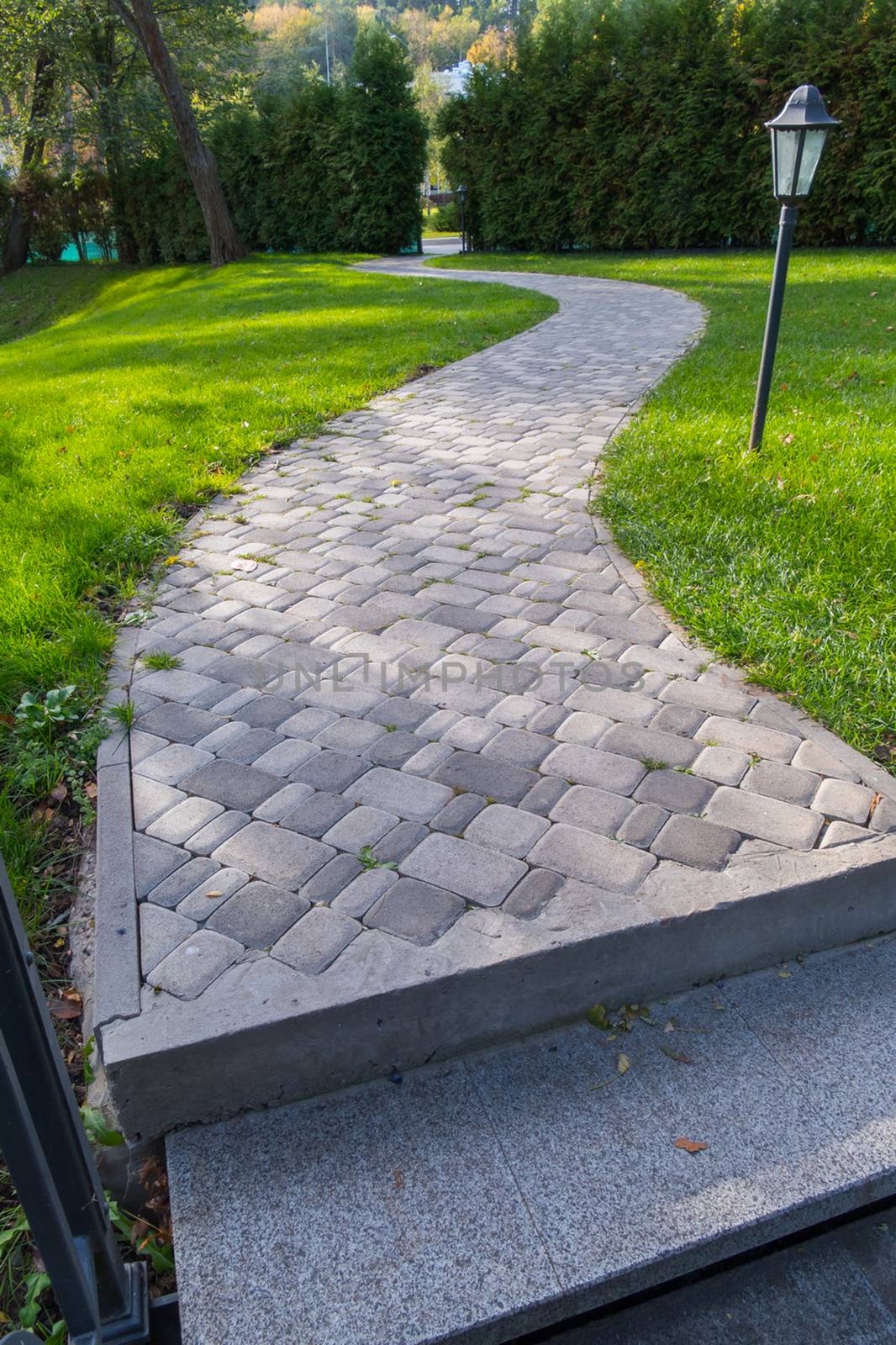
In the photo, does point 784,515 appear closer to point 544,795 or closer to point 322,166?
point 544,795

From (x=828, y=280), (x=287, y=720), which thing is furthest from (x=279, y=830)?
(x=828, y=280)

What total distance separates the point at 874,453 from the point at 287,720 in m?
4.10

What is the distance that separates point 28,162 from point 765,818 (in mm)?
35650

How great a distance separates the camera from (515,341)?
34.4 ft

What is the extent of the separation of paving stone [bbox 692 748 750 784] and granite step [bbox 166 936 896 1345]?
727mm

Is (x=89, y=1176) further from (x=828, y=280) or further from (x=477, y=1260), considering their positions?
(x=828, y=280)

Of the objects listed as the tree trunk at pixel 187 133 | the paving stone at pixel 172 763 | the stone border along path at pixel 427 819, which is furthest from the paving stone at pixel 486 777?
the tree trunk at pixel 187 133

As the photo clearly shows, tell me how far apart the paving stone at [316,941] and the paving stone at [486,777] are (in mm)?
667

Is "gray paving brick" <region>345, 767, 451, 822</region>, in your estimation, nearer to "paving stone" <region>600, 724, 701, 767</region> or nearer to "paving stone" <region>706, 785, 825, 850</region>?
"paving stone" <region>600, 724, 701, 767</region>

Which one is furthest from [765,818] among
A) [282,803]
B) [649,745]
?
[282,803]

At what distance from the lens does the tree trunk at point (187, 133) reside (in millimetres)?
19031

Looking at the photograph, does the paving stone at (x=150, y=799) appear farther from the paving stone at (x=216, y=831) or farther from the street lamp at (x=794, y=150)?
the street lamp at (x=794, y=150)

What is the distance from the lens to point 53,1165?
1.56 metres

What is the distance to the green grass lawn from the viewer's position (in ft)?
12.2
